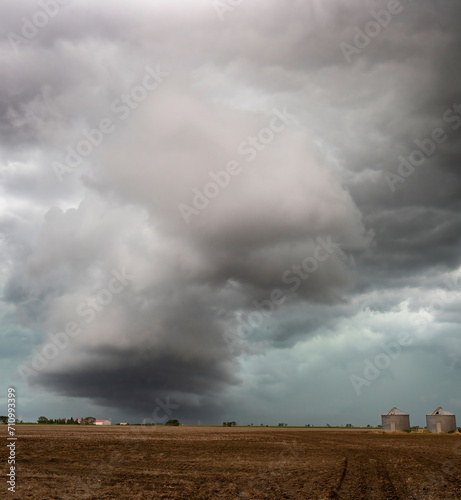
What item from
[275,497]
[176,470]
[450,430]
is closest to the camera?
[275,497]

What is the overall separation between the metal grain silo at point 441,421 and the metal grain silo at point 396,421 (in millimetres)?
6021

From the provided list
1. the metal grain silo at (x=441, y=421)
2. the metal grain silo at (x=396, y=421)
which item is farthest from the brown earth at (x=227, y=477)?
the metal grain silo at (x=396, y=421)

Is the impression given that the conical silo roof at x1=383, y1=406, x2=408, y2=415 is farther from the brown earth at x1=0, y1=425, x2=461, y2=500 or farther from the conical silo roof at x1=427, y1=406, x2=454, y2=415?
the brown earth at x1=0, y1=425, x2=461, y2=500

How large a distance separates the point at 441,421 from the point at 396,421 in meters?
10.6

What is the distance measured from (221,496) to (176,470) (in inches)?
390

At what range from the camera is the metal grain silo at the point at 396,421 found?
4246 inches

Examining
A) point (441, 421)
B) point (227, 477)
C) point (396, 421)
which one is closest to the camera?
point (227, 477)

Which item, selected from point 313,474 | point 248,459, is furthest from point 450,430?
point 313,474

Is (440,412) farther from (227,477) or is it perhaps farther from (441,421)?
(227,477)

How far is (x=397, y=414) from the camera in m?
109

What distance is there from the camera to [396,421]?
4267 inches

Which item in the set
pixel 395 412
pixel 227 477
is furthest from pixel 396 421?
pixel 227 477

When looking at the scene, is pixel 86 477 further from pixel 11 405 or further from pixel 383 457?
pixel 383 457

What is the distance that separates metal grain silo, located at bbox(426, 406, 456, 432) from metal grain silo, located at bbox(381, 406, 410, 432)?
6.02 m
